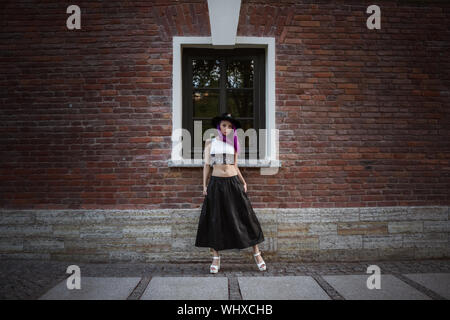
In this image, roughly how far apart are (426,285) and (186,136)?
390 centimetres

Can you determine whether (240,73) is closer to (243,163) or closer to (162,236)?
(243,163)

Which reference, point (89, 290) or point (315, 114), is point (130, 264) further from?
point (315, 114)

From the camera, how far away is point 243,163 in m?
4.40

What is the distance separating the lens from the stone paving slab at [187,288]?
3.14 meters

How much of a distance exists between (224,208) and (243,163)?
86 centimetres

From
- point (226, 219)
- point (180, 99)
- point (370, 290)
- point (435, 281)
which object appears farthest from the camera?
point (180, 99)

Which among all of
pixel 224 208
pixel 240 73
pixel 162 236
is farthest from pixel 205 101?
pixel 162 236

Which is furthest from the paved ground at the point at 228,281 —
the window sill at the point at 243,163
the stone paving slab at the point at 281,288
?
the window sill at the point at 243,163

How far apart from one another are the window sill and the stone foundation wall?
72 centimetres

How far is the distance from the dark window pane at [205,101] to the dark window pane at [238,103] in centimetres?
22

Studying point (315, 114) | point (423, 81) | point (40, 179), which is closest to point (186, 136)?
point (315, 114)

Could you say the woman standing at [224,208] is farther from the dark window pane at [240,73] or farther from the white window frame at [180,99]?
the dark window pane at [240,73]

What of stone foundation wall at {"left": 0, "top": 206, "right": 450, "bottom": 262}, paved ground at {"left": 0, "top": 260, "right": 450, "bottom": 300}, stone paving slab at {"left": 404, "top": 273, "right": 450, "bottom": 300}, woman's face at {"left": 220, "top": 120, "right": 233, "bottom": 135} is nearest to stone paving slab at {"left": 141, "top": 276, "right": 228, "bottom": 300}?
paved ground at {"left": 0, "top": 260, "right": 450, "bottom": 300}

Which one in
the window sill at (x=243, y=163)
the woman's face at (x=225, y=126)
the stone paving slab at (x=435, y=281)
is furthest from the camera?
the window sill at (x=243, y=163)
